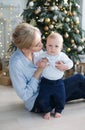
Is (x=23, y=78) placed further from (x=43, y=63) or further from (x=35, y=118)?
(x=35, y=118)

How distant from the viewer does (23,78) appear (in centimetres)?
249

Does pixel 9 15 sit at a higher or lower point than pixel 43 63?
higher

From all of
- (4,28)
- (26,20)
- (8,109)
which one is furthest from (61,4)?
(8,109)

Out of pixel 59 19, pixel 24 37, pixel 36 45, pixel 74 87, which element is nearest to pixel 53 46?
pixel 36 45

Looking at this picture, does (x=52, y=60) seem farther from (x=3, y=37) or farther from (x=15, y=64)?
(x=3, y=37)

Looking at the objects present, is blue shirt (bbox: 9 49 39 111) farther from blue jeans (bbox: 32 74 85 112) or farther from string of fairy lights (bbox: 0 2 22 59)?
string of fairy lights (bbox: 0 2 22 59)

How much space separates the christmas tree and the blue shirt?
1.02 m

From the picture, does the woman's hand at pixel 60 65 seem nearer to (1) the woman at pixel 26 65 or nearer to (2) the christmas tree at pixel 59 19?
(1) the woman at pixel 26 65

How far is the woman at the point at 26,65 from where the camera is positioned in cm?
246

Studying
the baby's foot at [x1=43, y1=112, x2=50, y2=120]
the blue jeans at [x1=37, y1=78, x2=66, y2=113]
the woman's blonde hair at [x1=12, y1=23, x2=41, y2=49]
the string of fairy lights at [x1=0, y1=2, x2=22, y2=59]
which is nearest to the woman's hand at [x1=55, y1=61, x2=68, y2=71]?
the blue jeans at [x1=37, y1=78, x2=66, y2=113]

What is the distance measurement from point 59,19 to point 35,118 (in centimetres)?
154

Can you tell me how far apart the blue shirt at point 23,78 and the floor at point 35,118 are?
158mm

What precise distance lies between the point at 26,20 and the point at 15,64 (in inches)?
53.4

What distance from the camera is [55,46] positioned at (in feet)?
8.02
